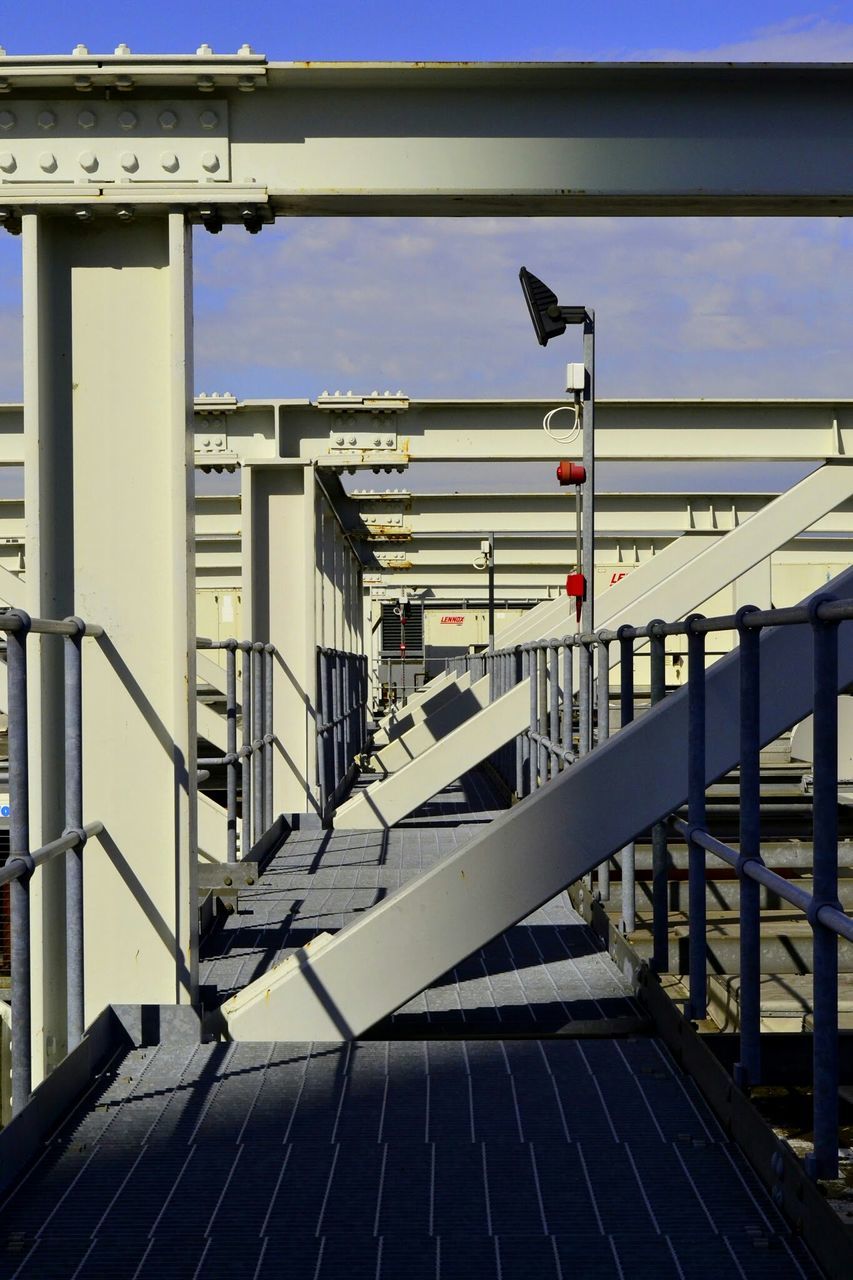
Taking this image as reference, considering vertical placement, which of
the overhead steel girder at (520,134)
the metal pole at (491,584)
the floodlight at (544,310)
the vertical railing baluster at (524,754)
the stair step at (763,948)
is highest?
the floodlight at (544,310)

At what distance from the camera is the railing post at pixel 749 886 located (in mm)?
3754

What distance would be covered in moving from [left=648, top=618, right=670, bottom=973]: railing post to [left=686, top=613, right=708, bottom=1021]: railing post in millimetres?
517

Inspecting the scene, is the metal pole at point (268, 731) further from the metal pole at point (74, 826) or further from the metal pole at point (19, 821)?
the metal pole at point (19, 821)

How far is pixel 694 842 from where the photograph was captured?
14.7 ft

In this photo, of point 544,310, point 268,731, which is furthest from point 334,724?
point 544,310

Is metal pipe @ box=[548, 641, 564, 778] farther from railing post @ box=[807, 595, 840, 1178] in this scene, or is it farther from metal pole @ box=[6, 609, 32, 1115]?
railing post @ box=[807, 595, 840, 1178]

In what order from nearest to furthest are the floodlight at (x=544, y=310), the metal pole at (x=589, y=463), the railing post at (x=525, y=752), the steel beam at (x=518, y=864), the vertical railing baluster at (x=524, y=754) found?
the steel beam at (x=518, y=864), the floodlight at (x=544, y=310), the metal pole at (x=589, y=463), the railing post at (x=525, y=752), the vertical railing baluster at (x=524, y=754)

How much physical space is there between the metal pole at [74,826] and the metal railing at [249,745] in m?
2.84

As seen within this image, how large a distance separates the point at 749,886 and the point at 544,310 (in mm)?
6476

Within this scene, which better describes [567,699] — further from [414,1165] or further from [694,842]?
[414,1165]

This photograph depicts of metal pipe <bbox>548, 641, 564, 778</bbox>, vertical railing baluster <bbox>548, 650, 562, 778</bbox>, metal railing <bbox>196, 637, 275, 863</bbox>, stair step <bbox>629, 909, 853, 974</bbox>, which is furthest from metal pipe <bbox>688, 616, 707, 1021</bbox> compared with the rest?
metal pipe <bbox>548, 641, 564, 778</bbox>

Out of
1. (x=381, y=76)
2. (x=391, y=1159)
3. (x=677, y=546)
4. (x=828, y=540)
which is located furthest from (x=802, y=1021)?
(x=828, y=540)

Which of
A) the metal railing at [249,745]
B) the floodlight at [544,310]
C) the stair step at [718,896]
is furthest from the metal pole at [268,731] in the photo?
the stair step at [718,896]

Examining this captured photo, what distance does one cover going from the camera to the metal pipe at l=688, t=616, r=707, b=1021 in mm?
4469
